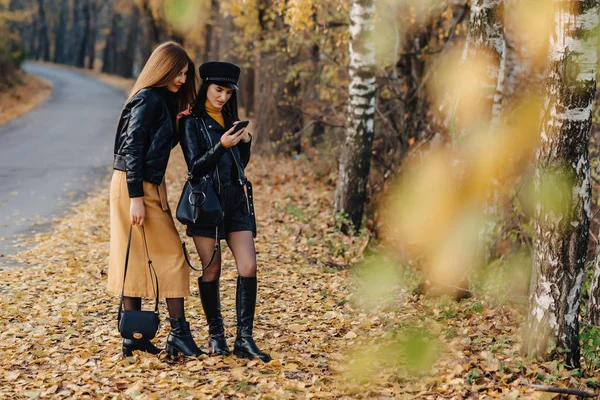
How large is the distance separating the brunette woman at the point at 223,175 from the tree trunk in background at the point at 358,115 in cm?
533

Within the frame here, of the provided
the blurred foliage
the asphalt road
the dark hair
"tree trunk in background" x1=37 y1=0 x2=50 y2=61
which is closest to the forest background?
the dark hair

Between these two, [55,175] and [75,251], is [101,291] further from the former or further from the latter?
[55,175]

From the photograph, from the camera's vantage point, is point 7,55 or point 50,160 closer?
point 50,160

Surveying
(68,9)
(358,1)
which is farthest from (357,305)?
(68,9)

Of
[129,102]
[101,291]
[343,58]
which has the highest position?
[343,58]

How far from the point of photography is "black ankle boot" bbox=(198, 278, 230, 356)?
534 cm

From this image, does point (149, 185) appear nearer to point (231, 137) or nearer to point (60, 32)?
point (231, 137)

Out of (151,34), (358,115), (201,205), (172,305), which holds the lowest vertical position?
(172,305)

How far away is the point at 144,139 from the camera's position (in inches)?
198

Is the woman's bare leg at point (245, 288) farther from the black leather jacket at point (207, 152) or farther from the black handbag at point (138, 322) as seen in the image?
the black handbag at point (138, 322)

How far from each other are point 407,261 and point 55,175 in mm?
9479

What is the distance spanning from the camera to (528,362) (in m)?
5.22

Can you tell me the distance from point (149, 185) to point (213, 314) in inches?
43.2

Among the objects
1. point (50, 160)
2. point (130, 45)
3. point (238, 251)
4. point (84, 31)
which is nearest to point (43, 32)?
point (84, 31)
